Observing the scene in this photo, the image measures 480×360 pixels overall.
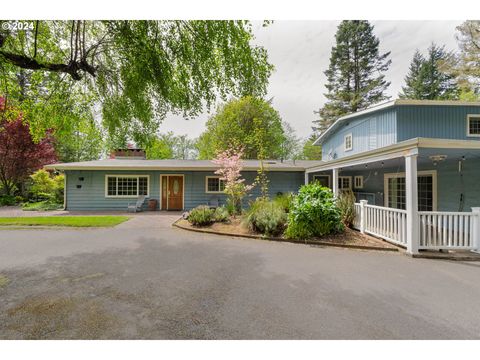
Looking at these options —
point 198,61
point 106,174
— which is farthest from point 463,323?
point 106,174

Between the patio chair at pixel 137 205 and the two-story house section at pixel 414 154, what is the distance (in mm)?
9103

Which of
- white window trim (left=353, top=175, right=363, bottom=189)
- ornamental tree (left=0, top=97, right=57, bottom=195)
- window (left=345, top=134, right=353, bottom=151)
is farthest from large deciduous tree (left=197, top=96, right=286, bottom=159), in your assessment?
ornamental tree (left=0, top=97, right=57, bottom=195)

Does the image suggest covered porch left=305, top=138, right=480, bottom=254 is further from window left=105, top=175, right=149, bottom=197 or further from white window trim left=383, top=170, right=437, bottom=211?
window left=105, top=175, right=149, bottom=197

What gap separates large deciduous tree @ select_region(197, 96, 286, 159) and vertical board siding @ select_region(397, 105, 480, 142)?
15232 mm

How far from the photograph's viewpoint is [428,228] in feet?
15.7

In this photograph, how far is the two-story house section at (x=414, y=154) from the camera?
17.1ft

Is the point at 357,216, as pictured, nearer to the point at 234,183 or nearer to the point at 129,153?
the point at 234,183

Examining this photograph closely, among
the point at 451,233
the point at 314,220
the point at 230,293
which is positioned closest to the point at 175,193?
the point at 314,220

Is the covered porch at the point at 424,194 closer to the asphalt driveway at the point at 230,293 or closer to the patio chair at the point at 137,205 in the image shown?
the asphalt driveway at the point at 230,293

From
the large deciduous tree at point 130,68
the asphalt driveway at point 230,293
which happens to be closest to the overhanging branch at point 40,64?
the large deciduous tree at point 130,68

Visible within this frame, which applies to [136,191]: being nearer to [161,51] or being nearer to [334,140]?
[161,51]

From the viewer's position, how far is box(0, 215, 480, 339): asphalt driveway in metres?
2.31

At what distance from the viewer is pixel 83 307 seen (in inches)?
107

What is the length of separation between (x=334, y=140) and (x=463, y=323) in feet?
39.9
